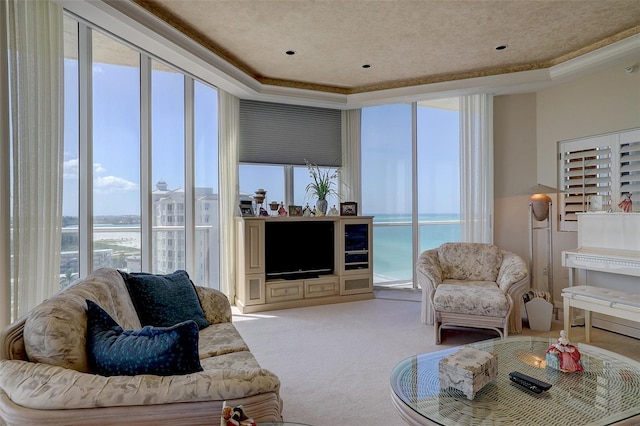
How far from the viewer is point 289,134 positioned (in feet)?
17.4

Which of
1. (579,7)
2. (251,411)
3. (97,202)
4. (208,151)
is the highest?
(579,7)

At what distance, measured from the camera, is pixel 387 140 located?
18.7 ft

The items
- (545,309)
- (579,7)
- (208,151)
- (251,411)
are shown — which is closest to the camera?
(251,411)

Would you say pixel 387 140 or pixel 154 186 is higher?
pixel 387 140

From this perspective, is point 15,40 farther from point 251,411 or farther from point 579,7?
point 579,7

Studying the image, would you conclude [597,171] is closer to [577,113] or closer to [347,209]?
[577,113]

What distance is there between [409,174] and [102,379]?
16.6 feet

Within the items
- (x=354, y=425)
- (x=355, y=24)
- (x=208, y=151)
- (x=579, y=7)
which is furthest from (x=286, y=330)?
(x=579, y=7)

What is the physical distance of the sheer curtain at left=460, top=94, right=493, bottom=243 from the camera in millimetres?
4957

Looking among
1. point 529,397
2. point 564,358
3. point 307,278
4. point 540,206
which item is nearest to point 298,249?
point 307,278

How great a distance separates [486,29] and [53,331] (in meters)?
4.08

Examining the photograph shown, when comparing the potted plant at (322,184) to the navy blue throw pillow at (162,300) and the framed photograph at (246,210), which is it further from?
the navy blue throw pillow at (162,300)

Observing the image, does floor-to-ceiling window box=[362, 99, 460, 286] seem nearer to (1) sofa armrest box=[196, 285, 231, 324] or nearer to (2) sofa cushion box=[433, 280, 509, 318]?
(2) sofa cushion box=[433, 280, 509, 318]

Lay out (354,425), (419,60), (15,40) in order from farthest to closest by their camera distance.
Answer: (419,60)
(15,40)
(354,425)
